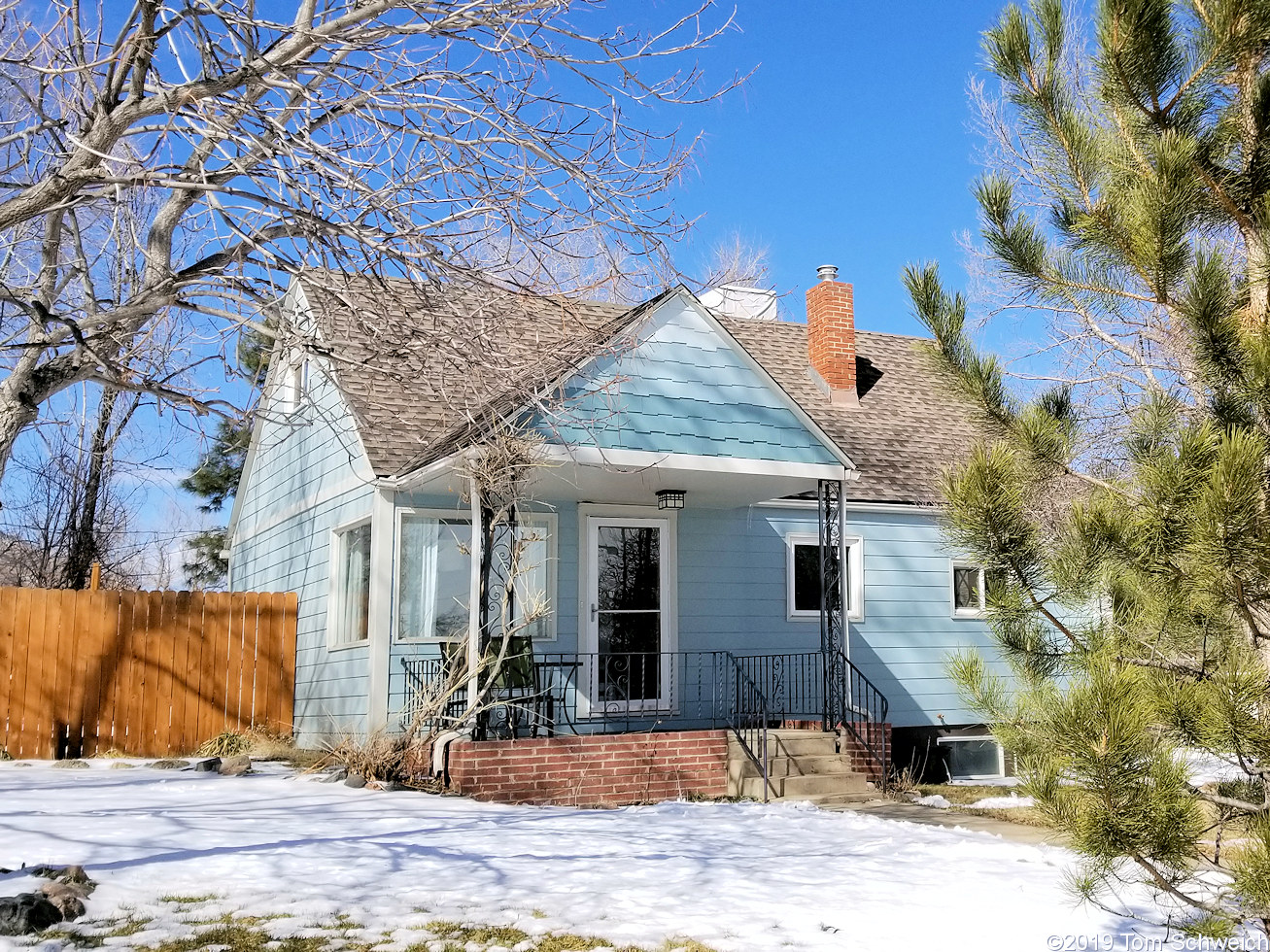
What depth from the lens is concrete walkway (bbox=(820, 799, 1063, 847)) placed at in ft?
27.2

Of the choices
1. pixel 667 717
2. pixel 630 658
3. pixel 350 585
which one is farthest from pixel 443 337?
pixel 350 585

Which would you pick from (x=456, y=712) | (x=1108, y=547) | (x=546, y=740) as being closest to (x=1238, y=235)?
(x=1108, y=547)

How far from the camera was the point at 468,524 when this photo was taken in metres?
12.0

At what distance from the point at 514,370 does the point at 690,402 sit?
5105 millimetres

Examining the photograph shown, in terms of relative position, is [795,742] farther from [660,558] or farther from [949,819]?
[660,558]

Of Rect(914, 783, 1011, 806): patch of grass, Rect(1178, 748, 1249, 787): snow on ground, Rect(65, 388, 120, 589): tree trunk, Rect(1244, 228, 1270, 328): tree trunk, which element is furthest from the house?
Rect(65, 388, 120, 589): tree trunk

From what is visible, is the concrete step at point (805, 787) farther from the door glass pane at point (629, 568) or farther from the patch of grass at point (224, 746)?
the patch of grass at point (224, 746)

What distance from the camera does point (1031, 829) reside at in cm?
859

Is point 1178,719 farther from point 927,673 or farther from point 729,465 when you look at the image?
point 927,673

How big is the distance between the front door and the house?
0.9 inches

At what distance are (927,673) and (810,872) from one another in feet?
26.3

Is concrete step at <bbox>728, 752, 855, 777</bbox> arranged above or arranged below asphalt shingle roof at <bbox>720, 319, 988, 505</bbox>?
below

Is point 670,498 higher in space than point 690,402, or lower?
lower

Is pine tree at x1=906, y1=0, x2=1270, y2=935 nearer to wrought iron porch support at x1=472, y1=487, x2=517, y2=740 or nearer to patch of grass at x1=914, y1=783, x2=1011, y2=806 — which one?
wrought iron porch support at x1=472, y1=487, x2=517, y2=740
